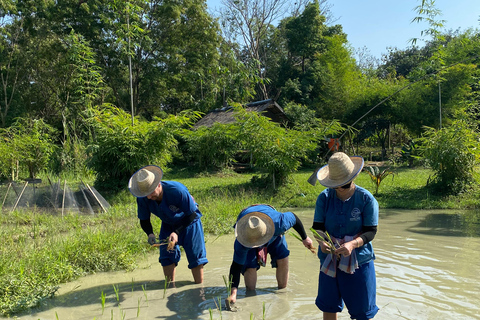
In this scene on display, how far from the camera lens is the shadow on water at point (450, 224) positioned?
671 centimetres

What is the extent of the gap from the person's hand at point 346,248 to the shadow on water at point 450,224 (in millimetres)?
4668

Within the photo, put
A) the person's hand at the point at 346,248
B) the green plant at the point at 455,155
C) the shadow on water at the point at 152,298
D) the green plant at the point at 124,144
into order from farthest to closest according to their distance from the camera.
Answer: the green plant at the point at 124,144 < the green plant at the point at 455,155 < the shadow on water at the point at 152,298 < the person's hand at the point at 346,248

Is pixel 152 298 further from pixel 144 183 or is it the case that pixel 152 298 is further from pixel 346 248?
pixel 346 248

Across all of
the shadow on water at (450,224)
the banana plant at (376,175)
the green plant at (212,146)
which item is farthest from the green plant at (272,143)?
the green plant at (212,146)

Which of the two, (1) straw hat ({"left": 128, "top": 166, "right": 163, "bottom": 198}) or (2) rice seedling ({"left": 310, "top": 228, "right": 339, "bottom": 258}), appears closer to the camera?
(2) rice seedling ({"left": 310, "top": 228, "right": 339, "bottom": 258})

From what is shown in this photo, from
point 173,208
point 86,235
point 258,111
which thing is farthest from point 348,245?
point 258,111

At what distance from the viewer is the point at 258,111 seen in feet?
60.0

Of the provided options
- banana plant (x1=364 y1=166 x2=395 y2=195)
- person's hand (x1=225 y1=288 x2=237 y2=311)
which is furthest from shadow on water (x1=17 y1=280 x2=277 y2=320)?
banana plant (x1=364 y1=166 x2=395 y2=195)

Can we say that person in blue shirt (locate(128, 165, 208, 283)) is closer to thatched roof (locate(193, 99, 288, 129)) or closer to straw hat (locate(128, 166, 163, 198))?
straw hat (locate(128, 166, 163, 198))

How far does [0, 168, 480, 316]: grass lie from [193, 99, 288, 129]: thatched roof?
29.5 ft

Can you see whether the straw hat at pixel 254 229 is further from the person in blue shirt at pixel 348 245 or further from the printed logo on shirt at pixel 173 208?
the printed logo on shirt at pixel 173 208

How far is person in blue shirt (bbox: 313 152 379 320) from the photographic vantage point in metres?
2.82

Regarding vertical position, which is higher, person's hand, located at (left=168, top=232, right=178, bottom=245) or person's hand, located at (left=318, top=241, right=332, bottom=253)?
person's hand, located at (left=318, top=241, right=332, bottom=253)

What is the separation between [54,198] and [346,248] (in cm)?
679
